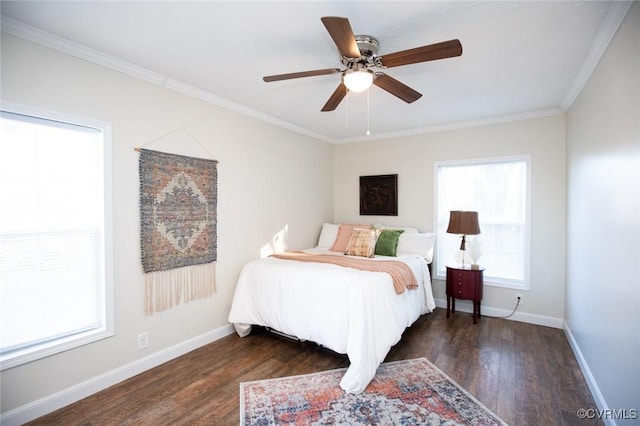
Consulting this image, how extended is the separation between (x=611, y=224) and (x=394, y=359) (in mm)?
1930

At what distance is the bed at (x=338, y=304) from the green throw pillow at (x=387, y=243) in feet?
1.06

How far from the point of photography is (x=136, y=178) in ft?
8.53

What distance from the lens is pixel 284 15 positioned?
1.85 metres

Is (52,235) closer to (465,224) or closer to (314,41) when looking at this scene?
(314,41)

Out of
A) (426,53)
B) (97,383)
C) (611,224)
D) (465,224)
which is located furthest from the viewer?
(465,224)

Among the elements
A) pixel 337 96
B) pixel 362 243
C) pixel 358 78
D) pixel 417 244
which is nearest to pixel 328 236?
pixel 362 243

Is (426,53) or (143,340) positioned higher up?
(426,53)

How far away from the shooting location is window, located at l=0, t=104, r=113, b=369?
2.01 metres

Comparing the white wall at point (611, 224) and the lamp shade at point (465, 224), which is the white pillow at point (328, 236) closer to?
the lamp shade at point (465, 224)

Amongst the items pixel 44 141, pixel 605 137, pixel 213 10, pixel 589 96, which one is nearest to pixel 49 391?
pixel 44 141

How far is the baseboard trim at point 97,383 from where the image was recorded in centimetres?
199

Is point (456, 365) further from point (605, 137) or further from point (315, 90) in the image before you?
point (315, 90)

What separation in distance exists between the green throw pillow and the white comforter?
555 millimetres

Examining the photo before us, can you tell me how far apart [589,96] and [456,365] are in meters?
2.51
